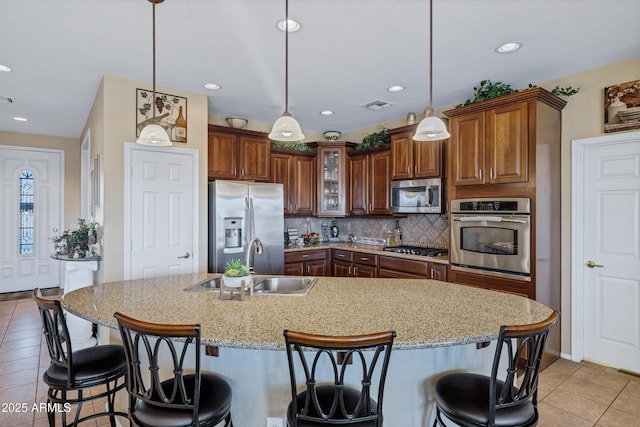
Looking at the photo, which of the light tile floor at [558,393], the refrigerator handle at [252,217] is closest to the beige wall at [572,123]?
the light tile floor at [558,393]

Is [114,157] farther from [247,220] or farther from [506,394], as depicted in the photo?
[506,394]

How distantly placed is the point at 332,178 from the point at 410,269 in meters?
1.99

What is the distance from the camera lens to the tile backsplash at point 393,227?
4.62 meters

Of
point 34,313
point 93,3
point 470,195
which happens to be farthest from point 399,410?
point 34,313

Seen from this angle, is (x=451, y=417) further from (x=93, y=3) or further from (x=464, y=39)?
(x=93, y=3)

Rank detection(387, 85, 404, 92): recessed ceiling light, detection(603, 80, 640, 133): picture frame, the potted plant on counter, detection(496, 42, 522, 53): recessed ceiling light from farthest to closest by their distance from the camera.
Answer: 1. detection(387, 85, 404, 92): recessed ceiling light
2. detection(603, 80, 640, 133): picture frame
3. detection(496, 42, 522, 53): recessed ceiling light
4. the potted plant on counter

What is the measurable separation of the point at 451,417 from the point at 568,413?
1696 mm

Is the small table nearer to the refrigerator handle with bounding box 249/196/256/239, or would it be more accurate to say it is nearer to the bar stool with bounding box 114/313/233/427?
the refrigerator handle with bounding box 249/196/256/239

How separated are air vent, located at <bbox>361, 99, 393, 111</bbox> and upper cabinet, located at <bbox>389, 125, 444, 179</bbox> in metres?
0.34

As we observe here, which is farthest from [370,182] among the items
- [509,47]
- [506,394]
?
[506,394]

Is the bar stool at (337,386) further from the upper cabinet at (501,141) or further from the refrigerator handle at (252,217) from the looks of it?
the refrigerator handle at (252,217)

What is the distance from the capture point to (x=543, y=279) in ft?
10.7

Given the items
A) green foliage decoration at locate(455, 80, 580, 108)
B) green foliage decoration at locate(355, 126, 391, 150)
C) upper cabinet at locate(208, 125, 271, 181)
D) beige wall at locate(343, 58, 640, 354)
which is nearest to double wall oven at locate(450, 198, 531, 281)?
beige wall at locate(343, 58, 640, 354)

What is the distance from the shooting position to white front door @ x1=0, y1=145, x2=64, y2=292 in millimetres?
5996
